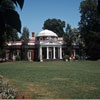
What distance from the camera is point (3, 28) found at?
2.31ft

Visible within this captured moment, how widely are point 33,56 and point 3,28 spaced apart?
138 ft

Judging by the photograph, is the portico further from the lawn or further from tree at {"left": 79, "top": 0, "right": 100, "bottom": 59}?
the lawn

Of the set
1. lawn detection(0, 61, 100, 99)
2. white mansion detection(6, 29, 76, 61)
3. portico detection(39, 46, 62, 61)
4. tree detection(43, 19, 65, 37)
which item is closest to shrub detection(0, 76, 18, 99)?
lawn detection(0, 61, 100, 99)

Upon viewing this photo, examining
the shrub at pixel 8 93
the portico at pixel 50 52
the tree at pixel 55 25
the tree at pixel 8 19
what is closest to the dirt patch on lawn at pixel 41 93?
the shrub at pixel 8 93

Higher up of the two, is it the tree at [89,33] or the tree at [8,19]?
the tree at [89,33]

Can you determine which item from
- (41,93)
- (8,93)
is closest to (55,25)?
(41,93)

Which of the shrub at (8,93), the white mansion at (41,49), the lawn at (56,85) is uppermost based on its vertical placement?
the white mansion at (41,49)

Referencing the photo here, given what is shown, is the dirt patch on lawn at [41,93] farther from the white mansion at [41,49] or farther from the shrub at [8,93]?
the white mansion at [41,49]

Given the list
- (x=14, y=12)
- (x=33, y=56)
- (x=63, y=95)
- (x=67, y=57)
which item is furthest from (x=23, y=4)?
(x=33, y=56)

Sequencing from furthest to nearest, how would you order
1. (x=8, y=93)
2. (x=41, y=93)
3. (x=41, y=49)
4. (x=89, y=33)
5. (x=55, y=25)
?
(x=55, y=25), (x=89, y=33), (x=41, y=49), (x=41, y=93), (x=8, y=93)

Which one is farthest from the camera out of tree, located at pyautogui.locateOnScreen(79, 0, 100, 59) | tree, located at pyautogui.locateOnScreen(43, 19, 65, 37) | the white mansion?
tree, located at pyautogui.locateOnScreen(43, 19, 65, 37)

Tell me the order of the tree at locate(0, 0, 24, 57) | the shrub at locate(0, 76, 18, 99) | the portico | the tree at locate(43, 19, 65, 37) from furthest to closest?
the tree at locate(43, 19, 65, 37) < the portico < the shrub at locate(0, 76, 18, 99) < the tree at locate(0, 0, 24, 57)

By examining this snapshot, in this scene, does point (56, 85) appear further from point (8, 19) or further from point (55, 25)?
point (55, 25)

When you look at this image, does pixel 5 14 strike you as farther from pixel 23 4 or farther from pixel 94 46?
pixel 94 46
